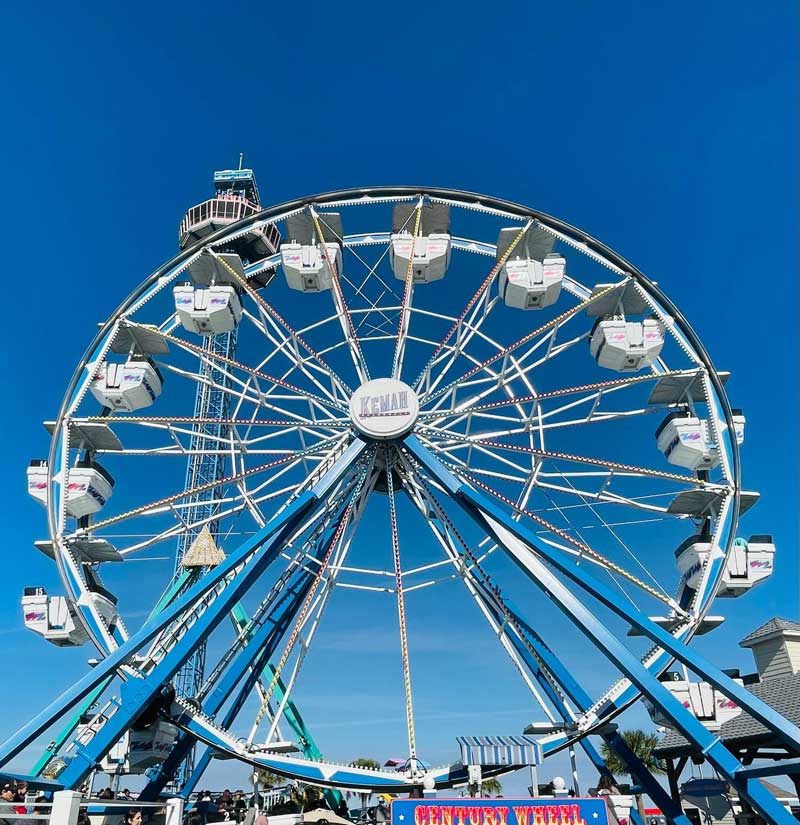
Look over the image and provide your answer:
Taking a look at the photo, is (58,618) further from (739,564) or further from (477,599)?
(739,564)

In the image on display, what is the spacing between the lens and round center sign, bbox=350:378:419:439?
42.0 ft

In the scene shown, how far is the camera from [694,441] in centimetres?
1320

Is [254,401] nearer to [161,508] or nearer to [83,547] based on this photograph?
[161,508]

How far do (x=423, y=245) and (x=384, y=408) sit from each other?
4014 mm

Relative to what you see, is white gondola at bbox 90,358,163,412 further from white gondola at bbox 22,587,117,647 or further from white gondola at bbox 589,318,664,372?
white gondola at bbox 589,318,664,372

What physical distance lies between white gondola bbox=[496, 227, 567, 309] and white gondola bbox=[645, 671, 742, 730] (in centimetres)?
743

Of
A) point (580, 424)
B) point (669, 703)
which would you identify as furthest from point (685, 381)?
point (669, 703)

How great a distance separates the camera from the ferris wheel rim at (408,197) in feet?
42.2

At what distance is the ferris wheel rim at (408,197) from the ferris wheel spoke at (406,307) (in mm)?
667

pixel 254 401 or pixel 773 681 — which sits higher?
pixel 254 401

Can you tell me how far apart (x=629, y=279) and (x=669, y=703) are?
26.4ft

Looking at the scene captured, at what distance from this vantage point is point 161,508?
12.6m

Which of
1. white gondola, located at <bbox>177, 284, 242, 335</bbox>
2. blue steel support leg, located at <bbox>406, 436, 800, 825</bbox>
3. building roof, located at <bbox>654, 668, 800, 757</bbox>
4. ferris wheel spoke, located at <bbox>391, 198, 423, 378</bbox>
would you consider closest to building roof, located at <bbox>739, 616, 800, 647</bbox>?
building roof, located at <bbox>654, 668, 800, 757</bbox>

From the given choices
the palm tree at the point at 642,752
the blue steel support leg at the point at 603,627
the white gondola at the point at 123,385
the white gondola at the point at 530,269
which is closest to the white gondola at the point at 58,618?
the white gondola at the point at 123,385
